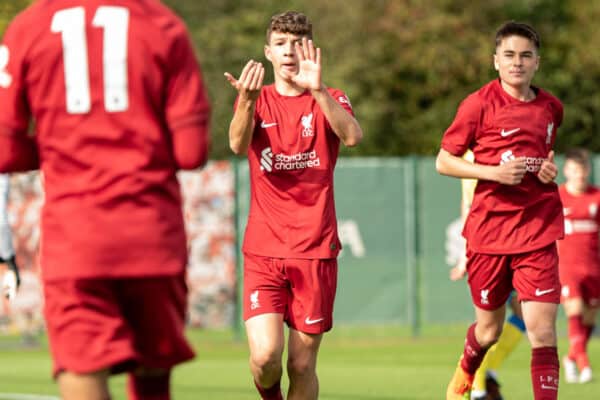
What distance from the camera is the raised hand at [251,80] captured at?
277 inches

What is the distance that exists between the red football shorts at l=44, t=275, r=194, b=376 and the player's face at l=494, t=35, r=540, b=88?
12.7 feet

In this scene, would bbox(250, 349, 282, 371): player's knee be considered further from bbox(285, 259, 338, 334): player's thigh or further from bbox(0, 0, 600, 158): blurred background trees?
bbox(0, 0, 600, 158): blurred background trees

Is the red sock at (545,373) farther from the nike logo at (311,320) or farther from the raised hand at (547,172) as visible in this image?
the nike logo at (311,320)

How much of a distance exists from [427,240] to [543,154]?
34.9 feet

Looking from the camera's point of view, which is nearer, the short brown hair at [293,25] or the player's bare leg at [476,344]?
the short brown hair at [293,25]

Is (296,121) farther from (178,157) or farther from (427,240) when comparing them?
(427,240)

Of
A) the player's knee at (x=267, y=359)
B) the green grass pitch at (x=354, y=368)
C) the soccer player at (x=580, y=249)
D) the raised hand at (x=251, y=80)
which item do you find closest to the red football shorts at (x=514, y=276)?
the player's knee at (x=267, y=359)

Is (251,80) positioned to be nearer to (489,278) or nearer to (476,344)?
(489,278)

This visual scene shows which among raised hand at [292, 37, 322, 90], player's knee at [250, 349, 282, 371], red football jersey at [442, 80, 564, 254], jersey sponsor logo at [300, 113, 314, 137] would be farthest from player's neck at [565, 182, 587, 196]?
raised hand at [292, 37, 322, 90]

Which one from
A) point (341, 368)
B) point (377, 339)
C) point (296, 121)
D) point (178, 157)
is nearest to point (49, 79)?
point (178, 157)

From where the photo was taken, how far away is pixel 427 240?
18.9m

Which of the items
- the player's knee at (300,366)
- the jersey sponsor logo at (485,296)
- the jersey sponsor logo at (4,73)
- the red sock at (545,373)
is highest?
the jersey sponsor logo at (4,73)

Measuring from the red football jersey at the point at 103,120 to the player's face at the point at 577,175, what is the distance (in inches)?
370

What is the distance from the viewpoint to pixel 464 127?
27.3 feet
